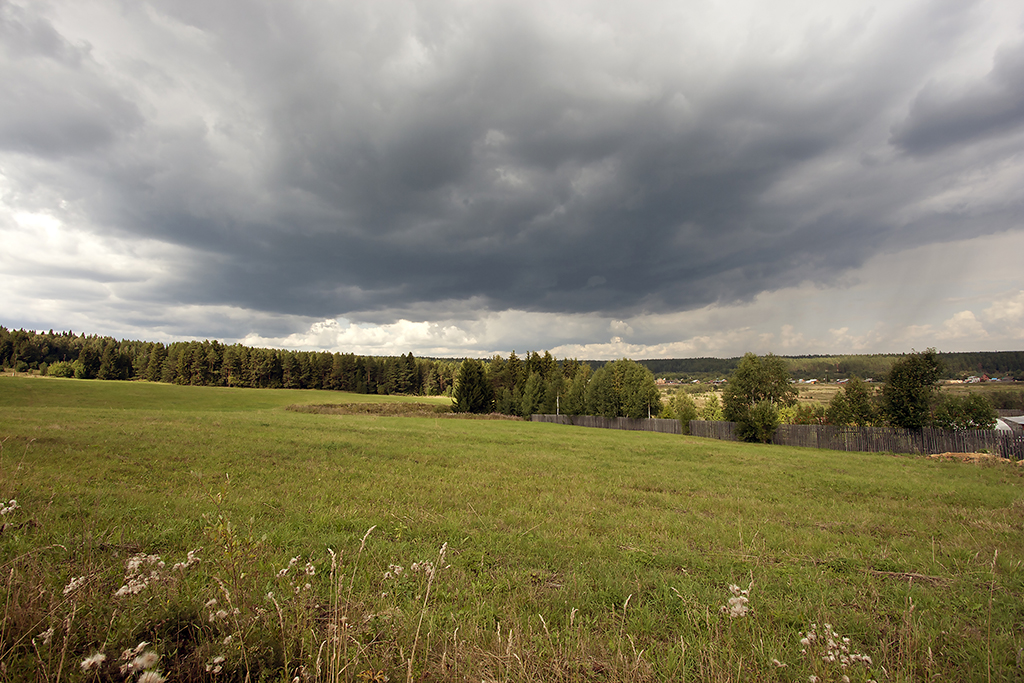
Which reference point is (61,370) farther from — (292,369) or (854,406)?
(854,406)

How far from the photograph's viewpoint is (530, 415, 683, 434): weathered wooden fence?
5557 cm

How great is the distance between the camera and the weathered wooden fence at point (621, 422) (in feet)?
182

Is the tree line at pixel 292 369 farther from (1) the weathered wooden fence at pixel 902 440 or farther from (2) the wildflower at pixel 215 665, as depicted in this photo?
(2) the wildflower at pixel 215 665

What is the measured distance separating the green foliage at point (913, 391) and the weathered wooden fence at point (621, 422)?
21437 millimetres

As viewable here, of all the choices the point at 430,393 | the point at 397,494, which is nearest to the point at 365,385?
the point at 430,393

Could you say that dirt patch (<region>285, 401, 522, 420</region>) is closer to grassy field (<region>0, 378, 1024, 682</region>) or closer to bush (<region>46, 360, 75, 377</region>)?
grassy field (<region>0, 378, 1024, 682</region>)

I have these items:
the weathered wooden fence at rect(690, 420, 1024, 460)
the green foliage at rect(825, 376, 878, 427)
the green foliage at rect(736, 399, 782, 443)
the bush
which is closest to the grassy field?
the weathered wooden fence at rect(690, 420, 1024, 460)

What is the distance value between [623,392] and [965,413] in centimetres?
3626

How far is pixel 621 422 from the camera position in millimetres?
62969

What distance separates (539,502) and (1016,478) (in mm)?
24906

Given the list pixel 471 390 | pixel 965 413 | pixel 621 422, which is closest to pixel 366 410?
pixel 471 390

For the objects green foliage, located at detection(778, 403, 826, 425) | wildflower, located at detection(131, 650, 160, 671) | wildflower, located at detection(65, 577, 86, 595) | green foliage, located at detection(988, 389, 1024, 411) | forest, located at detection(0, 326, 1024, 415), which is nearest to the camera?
wildflower, located at detection(131, 650, 160, 671)

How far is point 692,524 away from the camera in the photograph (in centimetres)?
993

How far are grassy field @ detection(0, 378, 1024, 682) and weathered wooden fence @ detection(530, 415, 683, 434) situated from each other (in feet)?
125
